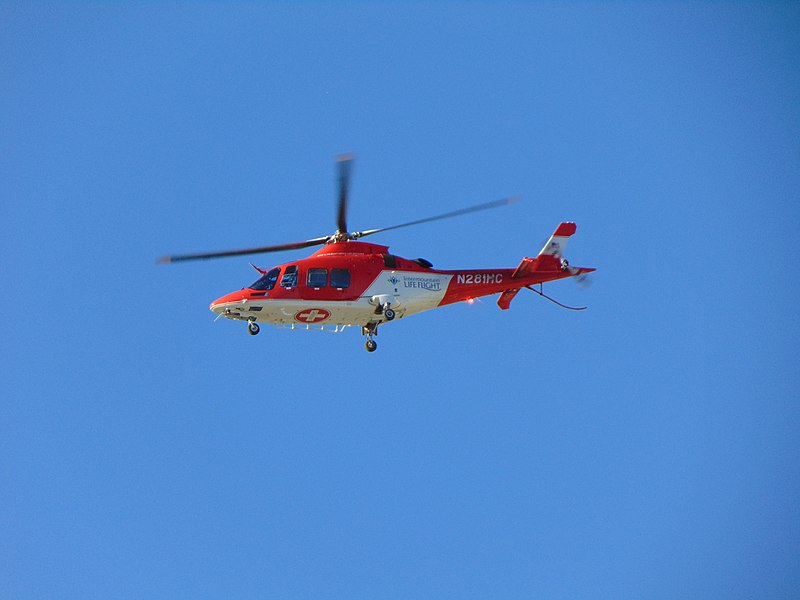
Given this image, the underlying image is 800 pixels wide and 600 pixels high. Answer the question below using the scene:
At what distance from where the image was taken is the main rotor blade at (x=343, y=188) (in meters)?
26.3

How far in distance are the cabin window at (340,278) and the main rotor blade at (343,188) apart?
59.0 inches

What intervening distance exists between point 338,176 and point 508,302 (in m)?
9.32

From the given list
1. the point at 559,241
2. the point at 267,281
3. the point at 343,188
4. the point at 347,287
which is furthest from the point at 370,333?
the point at 559,241

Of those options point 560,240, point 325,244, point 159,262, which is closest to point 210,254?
point 159,262

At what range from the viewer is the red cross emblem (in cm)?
3094

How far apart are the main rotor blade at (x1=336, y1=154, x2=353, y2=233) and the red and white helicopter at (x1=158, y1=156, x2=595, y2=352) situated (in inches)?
2.2

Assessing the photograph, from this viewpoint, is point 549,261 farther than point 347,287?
Yes

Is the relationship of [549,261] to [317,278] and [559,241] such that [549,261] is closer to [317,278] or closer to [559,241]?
[559,241]

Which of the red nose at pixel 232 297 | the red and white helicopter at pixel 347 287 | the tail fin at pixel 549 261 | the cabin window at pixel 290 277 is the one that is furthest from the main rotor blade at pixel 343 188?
the tail fin at pixel 549 261

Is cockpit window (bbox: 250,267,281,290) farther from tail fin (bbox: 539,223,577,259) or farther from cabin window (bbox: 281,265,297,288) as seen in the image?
tail fin (bbox: 539,223,577,259)

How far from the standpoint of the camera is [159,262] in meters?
29.3

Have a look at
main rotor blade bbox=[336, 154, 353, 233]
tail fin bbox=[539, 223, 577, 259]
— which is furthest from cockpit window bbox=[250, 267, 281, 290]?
tail fin bbox=[539, 223, 577, 259]

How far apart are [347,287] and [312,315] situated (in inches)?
55.5

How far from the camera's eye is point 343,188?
2806 cm
